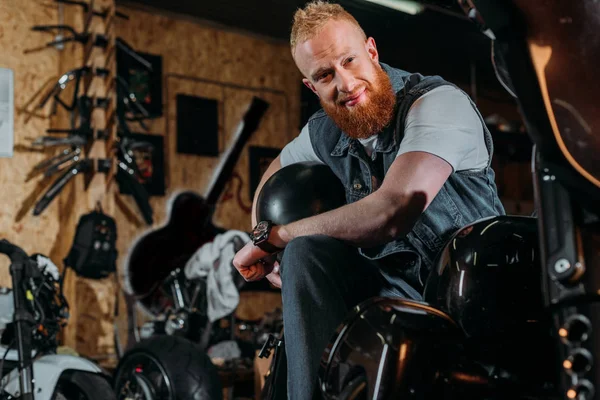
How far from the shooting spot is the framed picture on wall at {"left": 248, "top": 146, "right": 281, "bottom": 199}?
6.48 meters

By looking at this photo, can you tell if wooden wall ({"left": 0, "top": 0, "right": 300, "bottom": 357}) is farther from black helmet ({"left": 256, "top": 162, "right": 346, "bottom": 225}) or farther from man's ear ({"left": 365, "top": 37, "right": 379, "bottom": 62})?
man's ear ({"left": 365, "top": 37, "right": 379, "bottom": 62})

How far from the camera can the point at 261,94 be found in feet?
21.9

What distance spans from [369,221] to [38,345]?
6.81 ft

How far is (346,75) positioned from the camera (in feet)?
6.56

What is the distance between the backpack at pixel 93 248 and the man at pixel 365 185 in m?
2.70

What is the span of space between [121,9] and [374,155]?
4390 mm

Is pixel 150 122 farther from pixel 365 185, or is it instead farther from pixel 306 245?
pixel 306 245

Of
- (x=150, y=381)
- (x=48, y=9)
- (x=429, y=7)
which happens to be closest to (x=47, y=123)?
(x=48, y=9)

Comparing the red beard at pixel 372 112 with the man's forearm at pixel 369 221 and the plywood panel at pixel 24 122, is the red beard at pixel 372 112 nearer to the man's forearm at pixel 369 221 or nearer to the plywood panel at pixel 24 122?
the man's forearm at pixel 369 221

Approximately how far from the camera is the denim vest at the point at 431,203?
71.6 inches

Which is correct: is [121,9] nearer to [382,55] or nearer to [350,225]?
[382,55]

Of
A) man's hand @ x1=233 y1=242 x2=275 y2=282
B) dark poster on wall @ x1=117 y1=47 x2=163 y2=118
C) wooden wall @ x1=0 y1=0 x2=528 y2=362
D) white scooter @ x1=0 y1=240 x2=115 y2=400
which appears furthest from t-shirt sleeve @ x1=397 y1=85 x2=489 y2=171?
dark poster on wall @ x1=117 y1=47 x2=163 y2=118

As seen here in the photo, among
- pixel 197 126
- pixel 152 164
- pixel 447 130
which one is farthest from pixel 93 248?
pixel 447 130

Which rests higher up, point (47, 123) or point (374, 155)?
point (47, 123)
